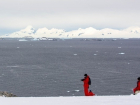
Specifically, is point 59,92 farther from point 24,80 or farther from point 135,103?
point 135,103

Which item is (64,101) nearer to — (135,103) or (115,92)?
(135,103)

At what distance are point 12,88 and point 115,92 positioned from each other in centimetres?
1302

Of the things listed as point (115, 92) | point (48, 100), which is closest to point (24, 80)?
point (115, 92)

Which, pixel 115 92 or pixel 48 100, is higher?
pixel 48 100

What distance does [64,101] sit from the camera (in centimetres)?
1127

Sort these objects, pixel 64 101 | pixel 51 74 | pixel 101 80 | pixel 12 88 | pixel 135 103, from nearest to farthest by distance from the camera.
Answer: pixel 135 103 → pixel 64 101 → pixel 12 88 → pixel 101 80 → pixel 51 74

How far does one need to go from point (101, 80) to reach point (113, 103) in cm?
2853

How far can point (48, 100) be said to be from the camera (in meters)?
11.6

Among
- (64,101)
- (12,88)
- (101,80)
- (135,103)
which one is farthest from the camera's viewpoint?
(101,80)

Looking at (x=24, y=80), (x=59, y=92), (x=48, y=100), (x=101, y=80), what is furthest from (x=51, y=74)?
(x=48, y=100)

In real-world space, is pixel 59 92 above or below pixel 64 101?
below

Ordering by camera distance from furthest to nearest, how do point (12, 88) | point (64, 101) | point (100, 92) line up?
point (12, 88) < point (100, 92) < point (64, 101)

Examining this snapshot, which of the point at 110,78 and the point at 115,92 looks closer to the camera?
the point at 115,92

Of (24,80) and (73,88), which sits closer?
(73,88)
